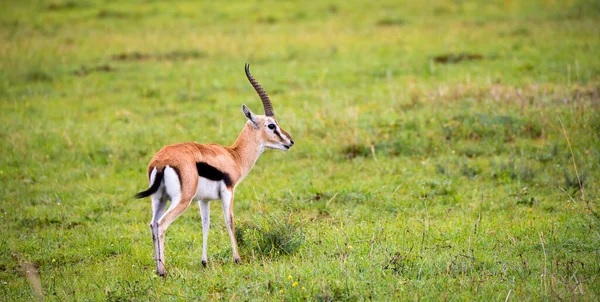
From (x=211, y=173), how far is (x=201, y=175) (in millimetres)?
130

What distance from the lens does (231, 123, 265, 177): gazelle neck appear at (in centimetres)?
729

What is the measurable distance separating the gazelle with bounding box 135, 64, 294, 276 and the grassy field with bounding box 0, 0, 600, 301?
16.5 inches

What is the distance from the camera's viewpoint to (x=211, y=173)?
6527 millimetres

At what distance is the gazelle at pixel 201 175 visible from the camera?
6141 mm

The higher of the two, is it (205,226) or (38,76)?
(38,76)

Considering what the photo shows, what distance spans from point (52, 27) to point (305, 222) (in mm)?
16204

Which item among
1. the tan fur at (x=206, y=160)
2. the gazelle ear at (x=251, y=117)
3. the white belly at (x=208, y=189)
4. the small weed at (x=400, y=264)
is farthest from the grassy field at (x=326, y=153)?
the gazelle ear at (x=251, y=117)

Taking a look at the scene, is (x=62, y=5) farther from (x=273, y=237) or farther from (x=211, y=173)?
(x=273, y=237)

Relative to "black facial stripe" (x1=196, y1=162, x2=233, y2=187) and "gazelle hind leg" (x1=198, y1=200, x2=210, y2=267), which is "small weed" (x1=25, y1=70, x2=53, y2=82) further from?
"black facial stripe" (x1=196, y1=162, x2=233, y2=187)

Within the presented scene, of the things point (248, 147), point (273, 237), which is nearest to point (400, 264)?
point (273, 237)

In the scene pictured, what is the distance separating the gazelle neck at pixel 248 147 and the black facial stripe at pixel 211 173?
0.55 metres

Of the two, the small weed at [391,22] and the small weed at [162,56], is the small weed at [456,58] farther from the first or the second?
the small weed at [162,56]

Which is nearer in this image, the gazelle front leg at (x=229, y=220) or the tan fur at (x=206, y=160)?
the tan fur at (x=206, y=160)

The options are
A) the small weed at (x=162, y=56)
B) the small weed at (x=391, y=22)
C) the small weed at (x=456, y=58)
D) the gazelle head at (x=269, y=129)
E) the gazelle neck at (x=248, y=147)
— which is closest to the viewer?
the gazelle neck at (x=248, y=147)
